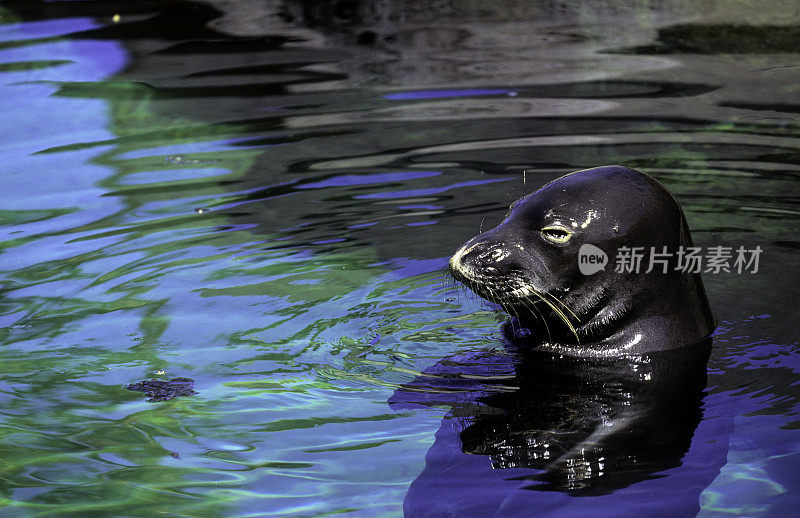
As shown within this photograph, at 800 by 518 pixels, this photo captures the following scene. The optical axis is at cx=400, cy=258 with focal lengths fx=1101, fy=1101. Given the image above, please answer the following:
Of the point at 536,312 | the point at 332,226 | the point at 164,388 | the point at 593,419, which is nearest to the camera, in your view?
the point at 593,419

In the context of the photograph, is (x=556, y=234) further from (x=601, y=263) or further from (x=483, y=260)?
(x=483, y=260)

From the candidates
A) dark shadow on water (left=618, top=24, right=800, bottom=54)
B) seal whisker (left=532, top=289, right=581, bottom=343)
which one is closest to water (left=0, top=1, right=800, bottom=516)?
dark shadow on water (left=618, top=24, right=800, bottom=54)

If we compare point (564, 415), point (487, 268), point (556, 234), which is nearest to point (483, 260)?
point (487, 268)

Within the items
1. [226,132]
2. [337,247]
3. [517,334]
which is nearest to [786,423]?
[517,334]

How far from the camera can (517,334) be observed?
18.3ft

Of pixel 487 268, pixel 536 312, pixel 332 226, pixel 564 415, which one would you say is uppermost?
pixel 487 268

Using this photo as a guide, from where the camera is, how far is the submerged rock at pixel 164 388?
16.5ft

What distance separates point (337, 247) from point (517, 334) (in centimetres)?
178

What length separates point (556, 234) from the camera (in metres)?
5.17

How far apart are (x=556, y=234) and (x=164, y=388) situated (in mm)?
1966

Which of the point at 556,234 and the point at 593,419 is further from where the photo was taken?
the point at 556,234

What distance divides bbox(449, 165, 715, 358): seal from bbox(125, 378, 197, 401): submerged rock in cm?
137

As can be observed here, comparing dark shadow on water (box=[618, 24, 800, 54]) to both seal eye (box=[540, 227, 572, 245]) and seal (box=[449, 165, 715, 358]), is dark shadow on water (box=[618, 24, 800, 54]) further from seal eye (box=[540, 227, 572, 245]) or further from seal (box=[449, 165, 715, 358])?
seal eye (box=[540, 227, 572, 245])

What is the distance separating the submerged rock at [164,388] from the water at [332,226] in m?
0.07
